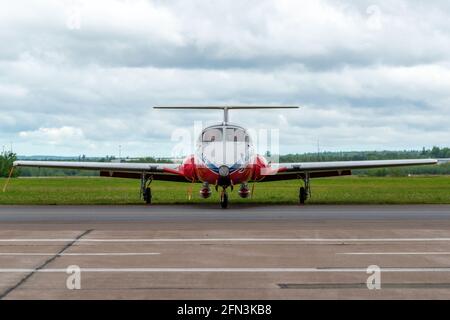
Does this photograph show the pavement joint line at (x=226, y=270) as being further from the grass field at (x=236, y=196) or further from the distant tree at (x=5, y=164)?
the distant tree at (x=5, y=164)

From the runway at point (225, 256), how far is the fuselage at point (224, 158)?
4907mm

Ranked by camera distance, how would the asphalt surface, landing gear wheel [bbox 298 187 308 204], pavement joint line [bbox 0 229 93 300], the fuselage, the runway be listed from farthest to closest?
1. landing gear wheel [bbox 298 187 308 204]
2. the fuselage
3. the asphalt surface
4. the runway
5. pavement joint line [bbox 0 229 93 300]

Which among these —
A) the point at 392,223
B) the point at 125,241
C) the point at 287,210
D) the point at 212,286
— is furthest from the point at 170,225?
the point at 212,286

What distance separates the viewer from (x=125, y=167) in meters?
31.6

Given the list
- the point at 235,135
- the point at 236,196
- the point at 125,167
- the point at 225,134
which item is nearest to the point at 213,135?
the point at 225,134

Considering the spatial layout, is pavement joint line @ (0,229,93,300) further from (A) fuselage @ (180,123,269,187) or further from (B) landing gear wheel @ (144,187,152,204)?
(B) landing gear wheel @ (144,187,152,204)

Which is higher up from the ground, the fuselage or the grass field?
the fuselage

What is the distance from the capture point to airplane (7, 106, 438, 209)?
89.1 ft

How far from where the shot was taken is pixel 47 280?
10.5 meters

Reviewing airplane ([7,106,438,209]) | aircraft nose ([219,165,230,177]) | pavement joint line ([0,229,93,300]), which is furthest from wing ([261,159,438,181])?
pavement joint line ([0,229,93,300])

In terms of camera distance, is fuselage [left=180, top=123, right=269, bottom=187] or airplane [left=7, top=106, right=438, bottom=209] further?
airplane [left=7, top=106, right=438, bottom=209]

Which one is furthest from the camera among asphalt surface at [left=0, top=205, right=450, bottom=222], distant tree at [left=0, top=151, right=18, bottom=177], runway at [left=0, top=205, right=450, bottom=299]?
distant tree at [left=0, top=151, right=18, bottom=177]
